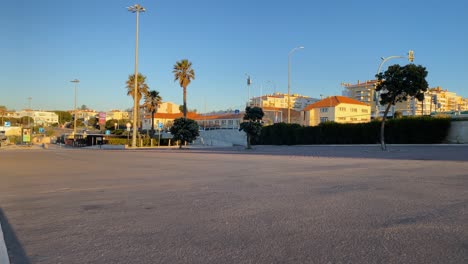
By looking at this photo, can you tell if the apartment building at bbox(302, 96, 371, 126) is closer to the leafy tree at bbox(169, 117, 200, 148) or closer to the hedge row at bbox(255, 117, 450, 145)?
the hedge row at bbox(255, 117, 450, 145)

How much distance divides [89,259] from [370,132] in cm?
3759

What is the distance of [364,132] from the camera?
128 feet

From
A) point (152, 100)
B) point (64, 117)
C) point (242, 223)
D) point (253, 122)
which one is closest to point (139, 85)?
point (152, 100)

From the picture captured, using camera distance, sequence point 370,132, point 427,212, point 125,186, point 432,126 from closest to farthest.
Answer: point 427,212 → point 125,186 → point 432,126 → point 370,132

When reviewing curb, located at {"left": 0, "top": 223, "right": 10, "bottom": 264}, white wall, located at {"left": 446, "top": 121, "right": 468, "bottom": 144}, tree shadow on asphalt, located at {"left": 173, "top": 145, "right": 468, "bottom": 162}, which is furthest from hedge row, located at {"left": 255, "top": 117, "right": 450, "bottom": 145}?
curb, located at {"left": 0, "top": 223, "right": 10, "bottom": 264}

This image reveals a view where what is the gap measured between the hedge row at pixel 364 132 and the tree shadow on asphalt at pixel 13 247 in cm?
3452

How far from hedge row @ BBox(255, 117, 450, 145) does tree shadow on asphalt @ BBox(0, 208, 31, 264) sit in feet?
113

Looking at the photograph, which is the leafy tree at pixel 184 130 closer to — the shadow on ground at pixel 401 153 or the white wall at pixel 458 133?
the shadow on ground at pixel 401 153

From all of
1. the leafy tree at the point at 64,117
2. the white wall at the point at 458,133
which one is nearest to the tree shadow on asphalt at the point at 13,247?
the white wall at the point at 458,133

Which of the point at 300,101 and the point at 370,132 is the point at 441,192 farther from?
the point at 300,101

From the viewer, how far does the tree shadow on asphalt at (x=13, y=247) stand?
4285 mm

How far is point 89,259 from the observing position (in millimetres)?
4242

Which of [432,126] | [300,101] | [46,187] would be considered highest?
[300,101]

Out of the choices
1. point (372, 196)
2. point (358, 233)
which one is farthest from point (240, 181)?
point (358, 233)
